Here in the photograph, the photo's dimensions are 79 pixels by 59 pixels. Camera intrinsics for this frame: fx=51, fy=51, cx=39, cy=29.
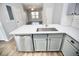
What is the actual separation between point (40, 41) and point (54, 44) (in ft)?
1.30

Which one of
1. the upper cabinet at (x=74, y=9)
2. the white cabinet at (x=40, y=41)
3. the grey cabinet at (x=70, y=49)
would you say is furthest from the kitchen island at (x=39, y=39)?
the upper cabinet at (x=74, y=9)

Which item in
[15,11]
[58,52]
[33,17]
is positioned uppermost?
[15,11]

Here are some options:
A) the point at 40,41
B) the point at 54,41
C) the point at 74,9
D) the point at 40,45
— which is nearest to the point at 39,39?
the point at 40,41

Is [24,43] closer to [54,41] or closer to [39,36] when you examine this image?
[39,36]

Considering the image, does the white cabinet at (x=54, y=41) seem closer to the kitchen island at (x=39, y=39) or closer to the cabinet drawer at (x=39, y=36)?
the kitchen island at (x=39, y=39)

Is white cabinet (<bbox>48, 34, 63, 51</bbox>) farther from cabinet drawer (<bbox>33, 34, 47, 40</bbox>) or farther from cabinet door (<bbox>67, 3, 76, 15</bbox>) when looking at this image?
cabinet door (<bbox>67, 3, 76, 15</bbox>)

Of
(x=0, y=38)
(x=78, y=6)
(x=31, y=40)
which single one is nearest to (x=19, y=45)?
(x=31, y=40)

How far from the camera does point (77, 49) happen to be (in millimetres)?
820

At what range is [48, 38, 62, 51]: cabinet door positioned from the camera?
1349mm

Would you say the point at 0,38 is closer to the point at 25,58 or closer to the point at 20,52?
the point at 20,52

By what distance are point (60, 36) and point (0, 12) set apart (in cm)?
139

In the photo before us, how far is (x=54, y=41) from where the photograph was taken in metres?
1.36

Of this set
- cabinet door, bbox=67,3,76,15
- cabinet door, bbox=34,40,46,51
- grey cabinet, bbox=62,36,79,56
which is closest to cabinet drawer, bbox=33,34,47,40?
cabinet door, bbox=34,40,46,51

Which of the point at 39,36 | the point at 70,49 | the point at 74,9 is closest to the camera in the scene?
the point at 70,49
